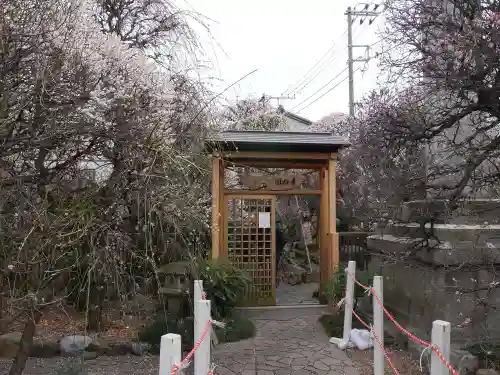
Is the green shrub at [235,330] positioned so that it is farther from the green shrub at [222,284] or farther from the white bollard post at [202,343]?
the white bollard post at [202,343]

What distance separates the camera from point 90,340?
663 centimetres

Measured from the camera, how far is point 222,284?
7.42m

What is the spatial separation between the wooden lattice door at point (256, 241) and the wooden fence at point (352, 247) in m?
2.54

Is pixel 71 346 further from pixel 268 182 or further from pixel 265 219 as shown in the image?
pixel 268 182

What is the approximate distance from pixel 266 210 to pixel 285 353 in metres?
3.52

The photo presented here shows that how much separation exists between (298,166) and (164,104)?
5.35 metres

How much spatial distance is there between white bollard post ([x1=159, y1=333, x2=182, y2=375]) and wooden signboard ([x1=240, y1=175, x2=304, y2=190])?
664 centimetres

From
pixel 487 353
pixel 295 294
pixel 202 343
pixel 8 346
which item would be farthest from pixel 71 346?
pixel 295 294

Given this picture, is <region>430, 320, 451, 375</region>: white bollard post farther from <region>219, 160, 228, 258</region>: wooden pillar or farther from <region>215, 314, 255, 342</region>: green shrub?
<region>219, 160, 228, 258</region>: wooden pillar

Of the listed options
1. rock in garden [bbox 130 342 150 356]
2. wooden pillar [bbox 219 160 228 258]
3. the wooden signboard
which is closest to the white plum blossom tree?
rock in garden [bbox 130 342 150 356]

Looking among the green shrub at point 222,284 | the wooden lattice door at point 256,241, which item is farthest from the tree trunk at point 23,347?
the wooden lattice door at point 256,241

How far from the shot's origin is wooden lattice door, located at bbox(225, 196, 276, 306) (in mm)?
9648

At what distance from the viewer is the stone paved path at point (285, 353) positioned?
6156mm

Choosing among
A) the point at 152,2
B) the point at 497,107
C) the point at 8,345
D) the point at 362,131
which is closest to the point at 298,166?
the point at 362,131
